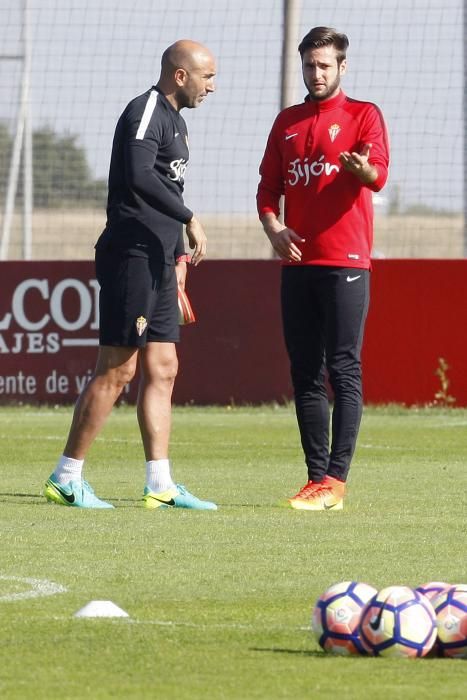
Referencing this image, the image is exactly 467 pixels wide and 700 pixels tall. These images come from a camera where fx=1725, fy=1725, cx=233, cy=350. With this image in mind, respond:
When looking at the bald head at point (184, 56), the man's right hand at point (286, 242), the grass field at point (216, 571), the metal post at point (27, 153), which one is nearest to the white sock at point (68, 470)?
the grass field at point (216, 571)

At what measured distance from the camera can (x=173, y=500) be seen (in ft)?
26.8

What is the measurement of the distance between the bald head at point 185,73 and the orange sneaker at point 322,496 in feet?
6.35

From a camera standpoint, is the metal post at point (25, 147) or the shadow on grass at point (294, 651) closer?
the shadow on grass at point (294, 651)

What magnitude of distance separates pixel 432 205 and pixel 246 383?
3.10 meters

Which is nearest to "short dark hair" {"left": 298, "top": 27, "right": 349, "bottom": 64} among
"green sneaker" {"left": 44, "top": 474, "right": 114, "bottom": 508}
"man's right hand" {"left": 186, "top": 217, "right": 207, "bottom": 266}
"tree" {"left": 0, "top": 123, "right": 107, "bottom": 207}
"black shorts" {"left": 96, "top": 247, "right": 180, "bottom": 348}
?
"man's right hand" {"left": 186, "top": 217, "right": 207, "bottom": 266}

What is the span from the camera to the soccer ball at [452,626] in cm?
467

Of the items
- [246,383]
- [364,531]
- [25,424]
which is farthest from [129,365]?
[246,383]

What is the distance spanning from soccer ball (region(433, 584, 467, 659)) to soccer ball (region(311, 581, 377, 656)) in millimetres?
213

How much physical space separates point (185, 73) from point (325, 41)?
68 centimetres

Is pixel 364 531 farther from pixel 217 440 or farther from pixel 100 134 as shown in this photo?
pixel 100 134

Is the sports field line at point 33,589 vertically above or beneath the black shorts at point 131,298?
beneath

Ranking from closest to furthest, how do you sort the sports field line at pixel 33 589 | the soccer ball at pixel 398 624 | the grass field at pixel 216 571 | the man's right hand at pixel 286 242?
the grass field at pixel 216 571 < the soccer ball at pixel 398 624 < the sports field line at pixel 33 589 < the man's right hand at pixel 286 242

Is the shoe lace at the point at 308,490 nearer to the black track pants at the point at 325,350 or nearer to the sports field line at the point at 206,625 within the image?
the black track pants at the point at 325,350

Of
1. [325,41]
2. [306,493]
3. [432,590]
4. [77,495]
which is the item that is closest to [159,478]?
[77,495]
